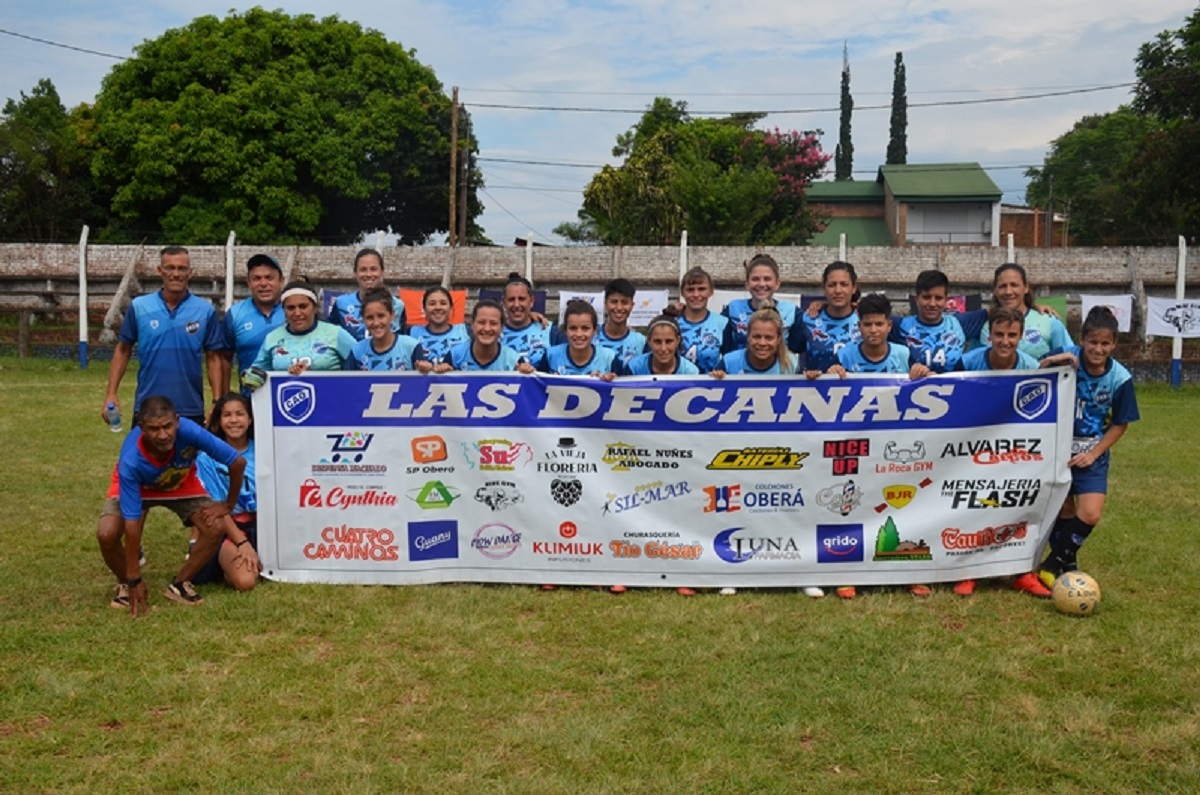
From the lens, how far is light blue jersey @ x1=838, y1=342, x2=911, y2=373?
6.32 meters

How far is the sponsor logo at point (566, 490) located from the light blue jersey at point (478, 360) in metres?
0.83

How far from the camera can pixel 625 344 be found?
22.8ft

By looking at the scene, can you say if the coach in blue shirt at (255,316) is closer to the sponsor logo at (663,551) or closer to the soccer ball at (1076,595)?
the sponsor logo at (663,551)

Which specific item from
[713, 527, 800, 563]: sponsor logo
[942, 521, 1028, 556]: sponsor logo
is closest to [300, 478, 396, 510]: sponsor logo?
[713, 527, 800, 563]: sponsor logo

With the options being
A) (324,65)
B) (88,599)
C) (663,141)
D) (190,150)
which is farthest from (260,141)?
(88,599)

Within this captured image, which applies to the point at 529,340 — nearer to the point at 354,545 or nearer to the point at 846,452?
the point at 354,545

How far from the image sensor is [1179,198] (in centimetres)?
2470

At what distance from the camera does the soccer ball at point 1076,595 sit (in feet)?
18.4

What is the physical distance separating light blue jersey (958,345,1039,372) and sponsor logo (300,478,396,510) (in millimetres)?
3774

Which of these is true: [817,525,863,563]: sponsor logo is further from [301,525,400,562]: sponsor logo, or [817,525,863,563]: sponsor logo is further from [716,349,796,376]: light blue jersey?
[301,525,400,562]: sponsor logo

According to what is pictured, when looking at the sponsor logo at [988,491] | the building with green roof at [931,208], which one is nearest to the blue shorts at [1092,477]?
the sponsor logo at [988,491]

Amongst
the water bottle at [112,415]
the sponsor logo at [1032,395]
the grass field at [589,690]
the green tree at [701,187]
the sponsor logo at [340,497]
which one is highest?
the green tree at [701,187]

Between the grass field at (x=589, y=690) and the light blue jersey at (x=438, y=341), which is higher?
the light blue jersey at (x=438, y=341)

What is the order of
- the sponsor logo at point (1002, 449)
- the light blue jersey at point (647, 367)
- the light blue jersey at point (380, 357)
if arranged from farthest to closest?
the light blue jersey at point (380, 357) < the light blue jersey at point (647, 367) < the sponsor logo at point (1002, 449)
